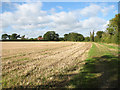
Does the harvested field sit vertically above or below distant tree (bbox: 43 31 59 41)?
below

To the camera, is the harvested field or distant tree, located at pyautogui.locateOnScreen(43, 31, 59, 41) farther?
distant tree, located at pyautogui.locateOnScreen(43, 31, 59, 41)

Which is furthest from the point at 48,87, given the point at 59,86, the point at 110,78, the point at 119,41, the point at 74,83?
A: the point at 119,41

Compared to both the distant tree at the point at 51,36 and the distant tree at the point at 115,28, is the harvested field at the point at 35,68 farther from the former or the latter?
Result: the distant tree at the point at 51,36

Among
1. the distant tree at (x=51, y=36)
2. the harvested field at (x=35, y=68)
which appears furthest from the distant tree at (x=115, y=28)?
the distant tree at (x=51, y=36)

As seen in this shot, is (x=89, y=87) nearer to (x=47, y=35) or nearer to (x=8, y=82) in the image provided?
(x=8, y=82)

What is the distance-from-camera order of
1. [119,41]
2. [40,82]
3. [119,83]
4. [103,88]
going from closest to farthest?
1. [103,88]
2. [119,83]
3. [40,82]
4. [119,41]

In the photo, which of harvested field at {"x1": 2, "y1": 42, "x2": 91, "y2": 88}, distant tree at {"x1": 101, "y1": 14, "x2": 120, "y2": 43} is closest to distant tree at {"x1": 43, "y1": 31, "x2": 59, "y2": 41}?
distant tree at {"x1": 101, "y1": 14, "x2": 120, "y2": 43}

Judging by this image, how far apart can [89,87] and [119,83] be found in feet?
3.81

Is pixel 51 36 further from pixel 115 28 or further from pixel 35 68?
pixel 35 68

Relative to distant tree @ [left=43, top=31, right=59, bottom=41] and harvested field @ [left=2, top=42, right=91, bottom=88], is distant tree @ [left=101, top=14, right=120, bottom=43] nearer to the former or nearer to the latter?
harvested field @ [left=2, top=42, right=91, bottom=88]

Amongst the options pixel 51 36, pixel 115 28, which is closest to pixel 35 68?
pixel 115 28

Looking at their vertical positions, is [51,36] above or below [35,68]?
above

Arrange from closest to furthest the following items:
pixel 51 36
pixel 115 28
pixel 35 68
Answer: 1. pixel 35 68
2. pixel 115 28
3. pixel 51 36

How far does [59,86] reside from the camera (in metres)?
3.12
